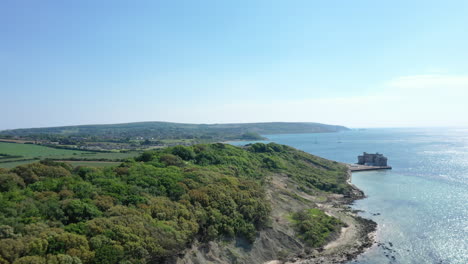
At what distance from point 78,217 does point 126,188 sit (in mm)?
8596

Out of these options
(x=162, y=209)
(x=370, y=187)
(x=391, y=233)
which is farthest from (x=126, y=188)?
(x=370, y=187)

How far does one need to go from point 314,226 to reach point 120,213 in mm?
28757

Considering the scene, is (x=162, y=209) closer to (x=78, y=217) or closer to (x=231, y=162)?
(x=78, y=217)

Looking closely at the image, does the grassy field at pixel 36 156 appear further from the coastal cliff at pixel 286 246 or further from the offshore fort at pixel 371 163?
the offshore fort at pixel 371 163

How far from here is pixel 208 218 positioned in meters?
37.3

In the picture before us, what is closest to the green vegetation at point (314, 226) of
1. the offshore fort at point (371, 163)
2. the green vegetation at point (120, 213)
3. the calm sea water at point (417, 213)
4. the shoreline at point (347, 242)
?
the green vegetation at point (120, 213)

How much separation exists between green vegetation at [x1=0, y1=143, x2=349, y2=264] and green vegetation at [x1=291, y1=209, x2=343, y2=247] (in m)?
0.24

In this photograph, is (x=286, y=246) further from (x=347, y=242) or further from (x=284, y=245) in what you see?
(x=347, y=242)

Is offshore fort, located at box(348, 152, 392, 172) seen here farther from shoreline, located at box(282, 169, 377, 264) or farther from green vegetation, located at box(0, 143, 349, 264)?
green vegetation, located at box(0, 143, 349, 264)

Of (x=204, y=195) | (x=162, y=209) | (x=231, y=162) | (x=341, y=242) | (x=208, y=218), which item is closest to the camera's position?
(x=162, y=209)

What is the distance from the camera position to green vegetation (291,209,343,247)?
140ft

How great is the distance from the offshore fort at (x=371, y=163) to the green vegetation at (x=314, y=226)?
64.7 metres

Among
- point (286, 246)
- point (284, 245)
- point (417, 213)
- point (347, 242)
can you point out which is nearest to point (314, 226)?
point (347, 242)

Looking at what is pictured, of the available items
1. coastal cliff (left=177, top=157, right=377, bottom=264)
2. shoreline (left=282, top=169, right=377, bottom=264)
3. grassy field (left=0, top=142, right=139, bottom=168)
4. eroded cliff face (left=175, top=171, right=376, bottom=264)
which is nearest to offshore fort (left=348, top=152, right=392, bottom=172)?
shoreline (left=282, top=169, right=377, bottom=264)
